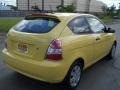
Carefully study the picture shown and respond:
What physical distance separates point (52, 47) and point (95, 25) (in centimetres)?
207

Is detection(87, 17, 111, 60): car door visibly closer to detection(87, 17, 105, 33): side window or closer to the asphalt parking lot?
detection(87, 17, 105, 33): side window

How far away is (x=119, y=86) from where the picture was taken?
16.0 feet

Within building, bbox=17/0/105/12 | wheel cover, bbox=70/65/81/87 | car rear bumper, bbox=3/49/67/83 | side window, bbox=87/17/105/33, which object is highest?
building, bbox=17/0/105/12

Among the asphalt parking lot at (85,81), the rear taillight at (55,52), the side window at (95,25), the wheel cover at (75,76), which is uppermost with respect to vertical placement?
the side window at (95,25)

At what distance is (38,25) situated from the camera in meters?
4.49

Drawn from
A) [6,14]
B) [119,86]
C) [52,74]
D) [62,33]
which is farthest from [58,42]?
[6,14]

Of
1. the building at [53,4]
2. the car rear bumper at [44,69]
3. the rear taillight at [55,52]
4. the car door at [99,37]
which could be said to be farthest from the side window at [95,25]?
the building at [53,4]

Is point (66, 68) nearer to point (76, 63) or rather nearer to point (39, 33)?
point (76, 63)

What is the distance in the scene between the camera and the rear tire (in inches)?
171

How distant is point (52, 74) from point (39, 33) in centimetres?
84

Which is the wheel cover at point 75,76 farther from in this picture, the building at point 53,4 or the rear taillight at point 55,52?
the building at point 53,4

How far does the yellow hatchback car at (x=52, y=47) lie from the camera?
159 inches

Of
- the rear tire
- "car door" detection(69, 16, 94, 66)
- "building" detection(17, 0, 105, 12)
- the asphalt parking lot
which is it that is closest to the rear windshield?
"car door" detection(69, 16, 94, 66)

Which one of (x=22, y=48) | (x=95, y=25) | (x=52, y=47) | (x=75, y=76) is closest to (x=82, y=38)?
(x=75, y=76)
